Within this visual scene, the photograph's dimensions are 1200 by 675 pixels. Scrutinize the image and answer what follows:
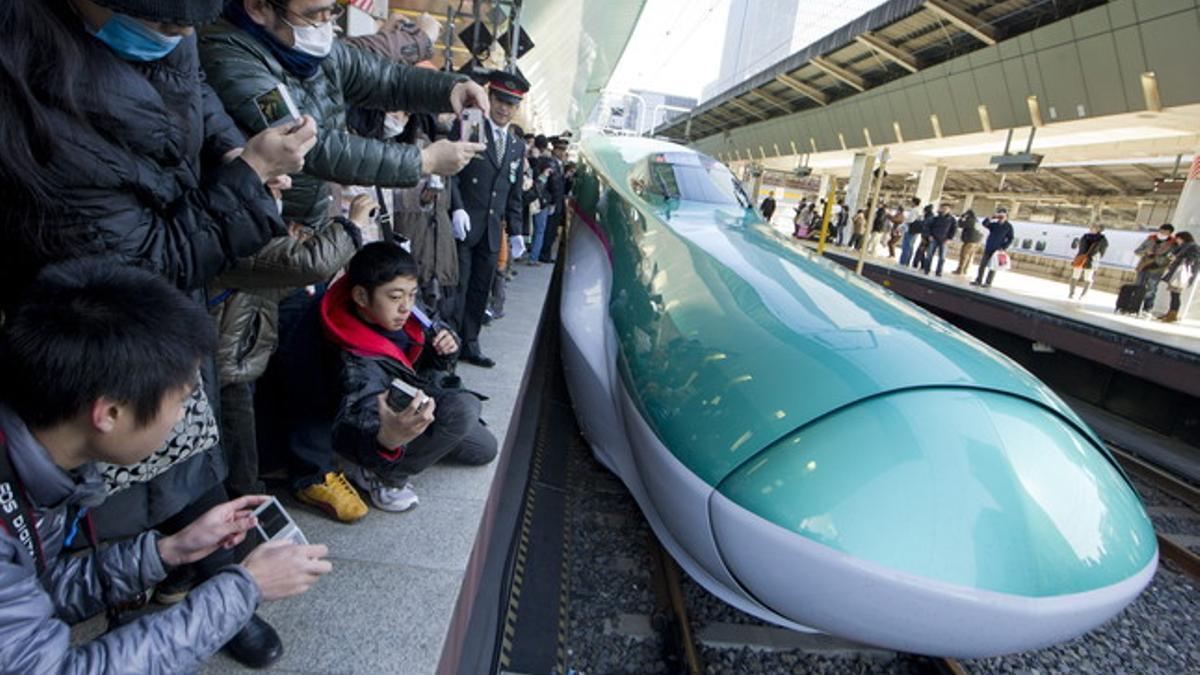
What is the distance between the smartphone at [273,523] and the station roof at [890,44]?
537 inches

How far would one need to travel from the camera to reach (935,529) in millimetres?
1810

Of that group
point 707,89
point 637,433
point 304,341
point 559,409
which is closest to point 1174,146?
point 559,409

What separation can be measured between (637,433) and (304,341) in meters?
1.37

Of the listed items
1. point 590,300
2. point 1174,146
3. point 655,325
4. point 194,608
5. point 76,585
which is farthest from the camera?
point 1174,146

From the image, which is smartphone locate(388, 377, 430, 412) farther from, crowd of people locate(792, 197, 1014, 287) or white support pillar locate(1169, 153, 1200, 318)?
white support pillar locate(1169, 153, 1200, 318)

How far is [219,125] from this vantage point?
1664 mm

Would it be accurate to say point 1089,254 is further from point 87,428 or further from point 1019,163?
point 87,428

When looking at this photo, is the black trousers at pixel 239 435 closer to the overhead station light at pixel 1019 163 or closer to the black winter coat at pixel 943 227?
the overhead station light at pixel 1019 163

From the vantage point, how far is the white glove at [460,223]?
412 centimetres

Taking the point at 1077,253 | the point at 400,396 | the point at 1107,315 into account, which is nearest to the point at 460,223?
the point at 400,396

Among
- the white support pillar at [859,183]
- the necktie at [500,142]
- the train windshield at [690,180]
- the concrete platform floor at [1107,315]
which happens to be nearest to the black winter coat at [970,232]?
the concrete platform floor at [1107,315]

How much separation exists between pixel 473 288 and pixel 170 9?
130 inches

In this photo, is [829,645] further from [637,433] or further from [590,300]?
[590,300]

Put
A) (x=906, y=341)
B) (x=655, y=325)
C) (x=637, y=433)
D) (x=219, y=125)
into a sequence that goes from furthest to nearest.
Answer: (x=655, y=325), (x=637, y=433), (x=906, y=341), (x=219, y=125)
